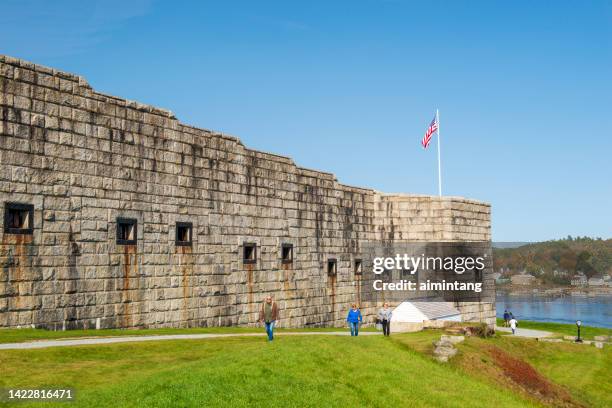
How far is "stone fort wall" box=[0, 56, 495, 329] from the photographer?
22531 mm

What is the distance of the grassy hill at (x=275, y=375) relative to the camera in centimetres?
1475

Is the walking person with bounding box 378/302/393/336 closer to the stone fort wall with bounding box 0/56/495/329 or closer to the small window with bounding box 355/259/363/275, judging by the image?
the stone fort wall with bounding box 0/56/495/329

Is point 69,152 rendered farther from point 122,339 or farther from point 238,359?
point 238,359

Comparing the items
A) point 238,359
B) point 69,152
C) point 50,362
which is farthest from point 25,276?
point 238,359

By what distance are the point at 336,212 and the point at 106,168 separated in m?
17.3

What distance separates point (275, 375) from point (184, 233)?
13.9 meters

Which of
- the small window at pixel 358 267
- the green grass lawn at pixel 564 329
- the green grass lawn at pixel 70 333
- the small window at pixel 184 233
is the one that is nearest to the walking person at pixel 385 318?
the green grass lawn at pixel 70 333

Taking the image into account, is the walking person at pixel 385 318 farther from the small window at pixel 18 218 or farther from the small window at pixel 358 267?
the small window at pixel 358 267

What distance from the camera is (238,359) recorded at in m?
17.2

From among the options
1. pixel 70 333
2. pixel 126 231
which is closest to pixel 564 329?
pixel 126 231

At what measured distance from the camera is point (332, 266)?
131 ft

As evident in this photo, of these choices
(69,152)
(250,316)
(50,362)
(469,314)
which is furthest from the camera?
(469,314)

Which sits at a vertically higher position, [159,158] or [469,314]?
[159,158]

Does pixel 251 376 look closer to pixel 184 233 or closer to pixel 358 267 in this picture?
pixel 184 233
